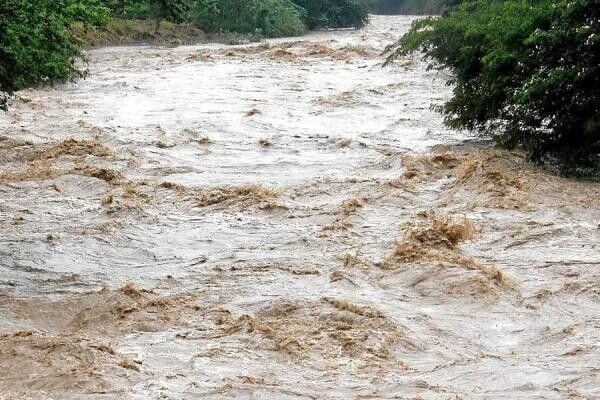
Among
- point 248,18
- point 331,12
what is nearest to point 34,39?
point 248,18

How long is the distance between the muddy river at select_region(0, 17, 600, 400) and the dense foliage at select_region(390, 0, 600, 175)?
0.60 m

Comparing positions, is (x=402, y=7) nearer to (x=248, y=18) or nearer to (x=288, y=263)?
(x=248, y=18)

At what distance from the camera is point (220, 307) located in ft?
26.3

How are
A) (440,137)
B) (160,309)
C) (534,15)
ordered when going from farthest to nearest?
(440,137) → (534,15) → (160,309)

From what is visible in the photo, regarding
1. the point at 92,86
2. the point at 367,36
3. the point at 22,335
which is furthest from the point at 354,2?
the point at 22,335

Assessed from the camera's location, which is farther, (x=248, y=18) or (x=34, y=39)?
(x=248, y=18)

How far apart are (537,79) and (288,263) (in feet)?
16.8

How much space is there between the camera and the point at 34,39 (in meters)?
9.24

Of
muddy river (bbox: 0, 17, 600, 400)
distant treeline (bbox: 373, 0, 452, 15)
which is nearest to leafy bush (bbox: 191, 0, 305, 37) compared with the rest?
muddy river (bbox: 0, 17, 600, 400)

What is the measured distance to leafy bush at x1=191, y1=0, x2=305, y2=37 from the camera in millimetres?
40062

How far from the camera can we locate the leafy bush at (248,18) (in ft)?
131

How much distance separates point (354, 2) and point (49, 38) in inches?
1573

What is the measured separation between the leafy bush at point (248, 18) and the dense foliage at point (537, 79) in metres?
25.8

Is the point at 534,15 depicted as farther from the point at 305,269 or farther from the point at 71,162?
the point at 71,162
